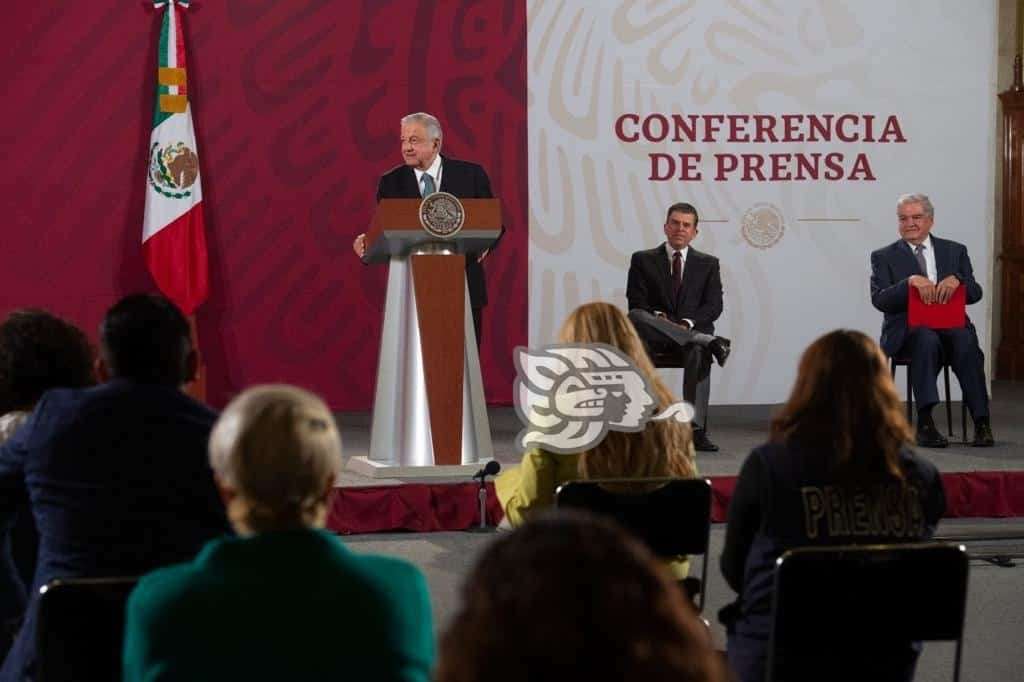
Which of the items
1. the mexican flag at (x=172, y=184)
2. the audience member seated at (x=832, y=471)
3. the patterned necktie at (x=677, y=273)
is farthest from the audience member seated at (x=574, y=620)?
the mexican flag at (x=172, y=184)

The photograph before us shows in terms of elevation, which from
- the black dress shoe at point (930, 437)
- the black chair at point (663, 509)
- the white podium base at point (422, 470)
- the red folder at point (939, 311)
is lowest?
the white podium base at point (422, 470)

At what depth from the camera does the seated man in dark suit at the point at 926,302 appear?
634 centimetres

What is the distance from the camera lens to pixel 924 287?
6309 mm

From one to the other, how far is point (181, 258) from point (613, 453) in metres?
5.00

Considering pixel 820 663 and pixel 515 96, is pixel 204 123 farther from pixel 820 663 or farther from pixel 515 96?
pixel 820 663

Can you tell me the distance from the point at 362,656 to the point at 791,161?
689 centimetres

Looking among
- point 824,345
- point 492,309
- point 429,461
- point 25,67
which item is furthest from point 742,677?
point 25,67

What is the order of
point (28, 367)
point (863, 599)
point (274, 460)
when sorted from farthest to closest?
point (28, 367) < point (863, 599) < point (274, 460)

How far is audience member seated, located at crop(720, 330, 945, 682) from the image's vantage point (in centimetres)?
239

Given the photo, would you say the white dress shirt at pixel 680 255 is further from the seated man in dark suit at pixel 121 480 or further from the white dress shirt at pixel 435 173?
the seated man in dark suit at pixel 121 480

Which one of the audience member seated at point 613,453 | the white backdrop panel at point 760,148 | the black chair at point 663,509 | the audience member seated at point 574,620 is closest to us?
the audience member seated at point 574,620
